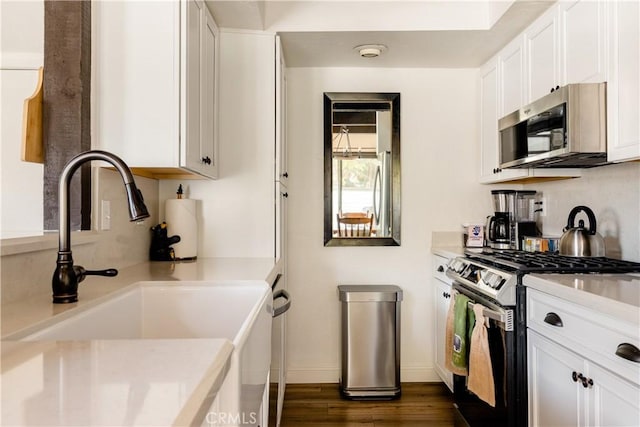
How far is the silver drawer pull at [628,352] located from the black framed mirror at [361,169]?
1.89m

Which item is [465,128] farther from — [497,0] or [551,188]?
[497,0]

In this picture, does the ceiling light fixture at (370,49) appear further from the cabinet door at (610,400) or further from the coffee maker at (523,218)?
the cabinet door at (610,400)

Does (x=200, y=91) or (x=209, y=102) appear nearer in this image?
(x=200, y=91)

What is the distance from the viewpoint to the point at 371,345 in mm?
2725

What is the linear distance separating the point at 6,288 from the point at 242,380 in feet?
2.46

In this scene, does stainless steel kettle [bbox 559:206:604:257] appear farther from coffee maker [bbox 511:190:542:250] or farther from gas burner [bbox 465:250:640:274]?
coffee maker [bbox 511:190:542:250]

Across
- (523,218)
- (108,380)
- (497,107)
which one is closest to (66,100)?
(108,380)

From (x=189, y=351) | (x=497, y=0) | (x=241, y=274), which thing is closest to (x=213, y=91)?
(x=241, y=274)

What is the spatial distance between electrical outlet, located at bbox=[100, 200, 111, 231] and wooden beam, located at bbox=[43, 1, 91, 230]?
0.07 metres

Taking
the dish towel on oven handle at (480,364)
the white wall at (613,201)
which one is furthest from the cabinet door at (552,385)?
the white wall at (613,201)

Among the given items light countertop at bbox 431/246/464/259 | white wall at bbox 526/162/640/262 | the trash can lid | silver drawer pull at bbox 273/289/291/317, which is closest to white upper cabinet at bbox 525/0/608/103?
white wall at bbox 526/162/640/262

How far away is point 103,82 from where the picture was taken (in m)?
1.72

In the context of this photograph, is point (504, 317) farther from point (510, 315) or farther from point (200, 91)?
point (200, 91)

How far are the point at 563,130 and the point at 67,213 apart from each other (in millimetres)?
1938
